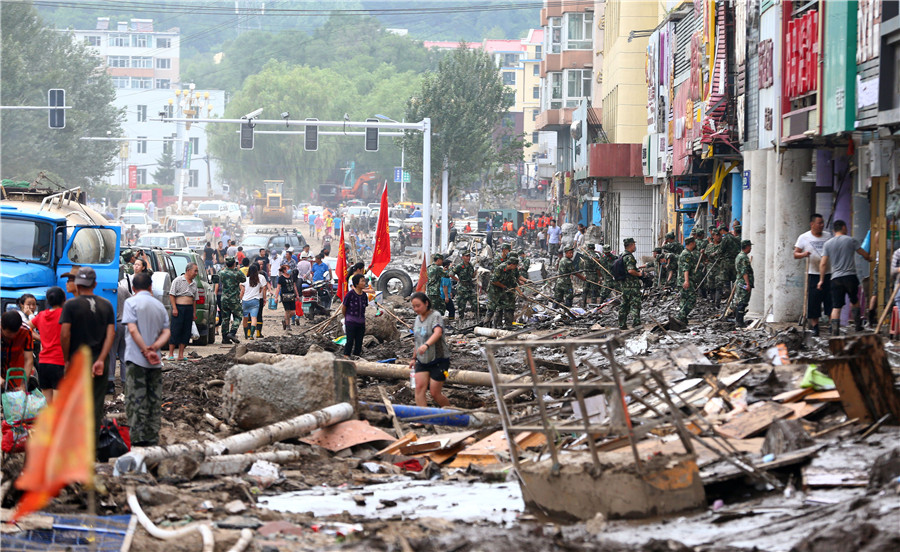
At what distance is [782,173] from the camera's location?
18.9 meters

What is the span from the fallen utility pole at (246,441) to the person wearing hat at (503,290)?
9.99m

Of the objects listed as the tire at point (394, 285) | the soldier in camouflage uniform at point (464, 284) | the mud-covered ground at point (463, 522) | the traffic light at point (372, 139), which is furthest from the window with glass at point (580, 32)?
the mud-covered ground at point (463, 522)

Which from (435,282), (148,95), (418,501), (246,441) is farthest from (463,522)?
(148,95)

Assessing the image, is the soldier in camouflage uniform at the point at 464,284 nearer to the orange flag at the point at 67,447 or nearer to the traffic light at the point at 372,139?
the traffic light at the point at 372,139

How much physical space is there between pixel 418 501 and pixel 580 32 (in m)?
55.5

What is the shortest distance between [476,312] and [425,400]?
10.6m

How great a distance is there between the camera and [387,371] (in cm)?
1412

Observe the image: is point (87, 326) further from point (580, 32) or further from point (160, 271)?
point (580, 32)

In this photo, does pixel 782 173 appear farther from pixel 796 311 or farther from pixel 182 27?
pixel 182 27

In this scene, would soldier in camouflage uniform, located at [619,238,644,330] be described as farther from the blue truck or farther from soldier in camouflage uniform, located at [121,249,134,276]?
the blue truck

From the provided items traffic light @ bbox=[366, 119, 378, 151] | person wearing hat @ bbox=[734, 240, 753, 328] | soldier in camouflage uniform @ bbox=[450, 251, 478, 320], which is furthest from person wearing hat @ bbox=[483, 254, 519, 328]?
traffic light @ bbox=[366, 119, 378, 151]

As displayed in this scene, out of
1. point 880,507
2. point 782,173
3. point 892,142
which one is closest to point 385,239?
point 782,173

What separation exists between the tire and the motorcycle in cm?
318

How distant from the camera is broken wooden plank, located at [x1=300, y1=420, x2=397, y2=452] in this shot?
34.0 feet
